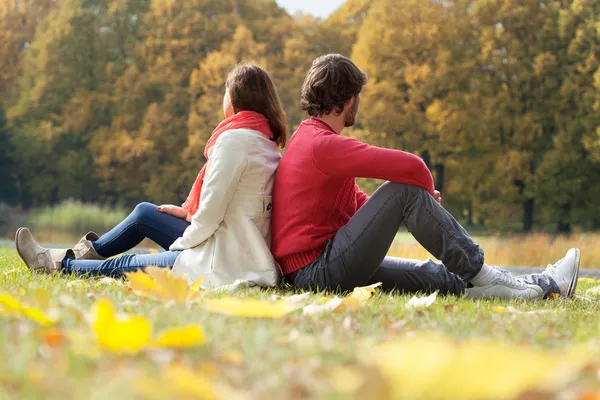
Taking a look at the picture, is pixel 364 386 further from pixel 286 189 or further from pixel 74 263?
pixel 74 263

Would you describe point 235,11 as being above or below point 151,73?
above

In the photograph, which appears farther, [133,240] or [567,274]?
[133,240]

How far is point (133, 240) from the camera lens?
167 inches

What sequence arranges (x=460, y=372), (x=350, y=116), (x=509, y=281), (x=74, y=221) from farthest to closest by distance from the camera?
(x=74, y=221)
(x=509, y=281)
(x=350, y=116)
(x=460, y=372)

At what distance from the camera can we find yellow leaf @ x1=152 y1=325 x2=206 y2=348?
1554 mm

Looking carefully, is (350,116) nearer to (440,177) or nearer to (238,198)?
(238,198)

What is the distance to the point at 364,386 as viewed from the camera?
3.51 feet

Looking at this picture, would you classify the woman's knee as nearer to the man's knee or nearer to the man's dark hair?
the man's dark hair

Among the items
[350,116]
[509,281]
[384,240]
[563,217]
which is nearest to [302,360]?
[384,240]

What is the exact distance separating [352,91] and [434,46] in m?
18.3

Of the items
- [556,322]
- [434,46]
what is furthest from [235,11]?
[556,322]

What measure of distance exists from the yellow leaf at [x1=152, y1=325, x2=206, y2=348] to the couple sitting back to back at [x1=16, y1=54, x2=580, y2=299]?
1.84 m

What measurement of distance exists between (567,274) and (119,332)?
3192 millimetres

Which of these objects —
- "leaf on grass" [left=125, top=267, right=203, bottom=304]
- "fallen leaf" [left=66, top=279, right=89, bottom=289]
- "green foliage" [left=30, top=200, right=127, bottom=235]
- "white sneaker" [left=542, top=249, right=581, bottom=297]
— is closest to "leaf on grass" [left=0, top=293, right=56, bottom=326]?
"leaf on grass" [left=125, top=267, right=203, bottom=304]
